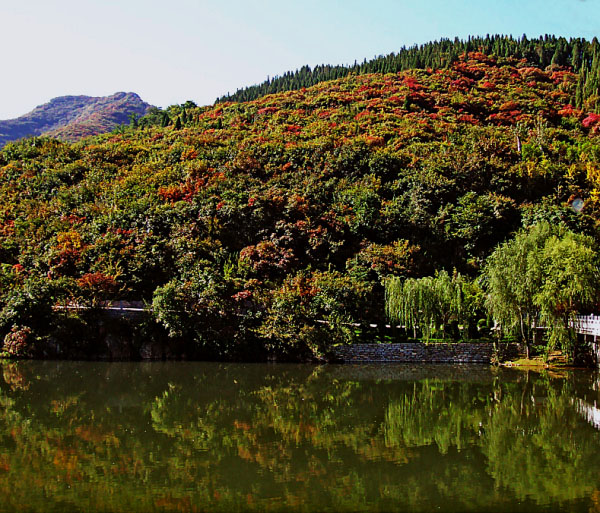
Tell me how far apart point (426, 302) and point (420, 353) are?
2566 mm

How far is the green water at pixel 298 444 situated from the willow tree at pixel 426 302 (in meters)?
5.63

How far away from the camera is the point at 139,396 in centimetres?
1872

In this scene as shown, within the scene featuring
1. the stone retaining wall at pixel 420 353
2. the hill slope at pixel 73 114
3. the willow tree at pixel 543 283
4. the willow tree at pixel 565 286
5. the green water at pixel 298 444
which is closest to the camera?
the green water at pixel 298 444

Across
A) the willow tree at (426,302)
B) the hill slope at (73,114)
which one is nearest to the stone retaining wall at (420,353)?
the willow tree at (426,302)

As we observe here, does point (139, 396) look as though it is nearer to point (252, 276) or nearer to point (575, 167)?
point (252, 276)

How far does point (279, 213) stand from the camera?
116ft

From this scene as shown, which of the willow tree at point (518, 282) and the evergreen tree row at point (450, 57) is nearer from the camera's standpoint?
the willow tree at point (518, 282)

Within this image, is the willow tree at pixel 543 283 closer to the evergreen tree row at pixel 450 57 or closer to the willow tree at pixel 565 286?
the willow tree at pixel 565 286

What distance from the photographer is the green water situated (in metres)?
9.34

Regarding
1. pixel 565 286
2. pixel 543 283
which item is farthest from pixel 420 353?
pixel 565 286

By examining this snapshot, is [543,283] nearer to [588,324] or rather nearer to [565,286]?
[565,286]

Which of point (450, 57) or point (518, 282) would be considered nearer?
point (518, 282)

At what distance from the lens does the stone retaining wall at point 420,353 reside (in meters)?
27.4

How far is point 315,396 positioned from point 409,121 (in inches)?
1428
